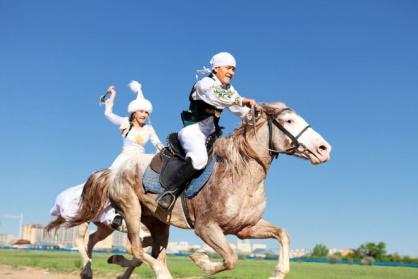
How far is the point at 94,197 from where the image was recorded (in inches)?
332

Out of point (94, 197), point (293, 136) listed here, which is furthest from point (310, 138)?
point (94, 197)

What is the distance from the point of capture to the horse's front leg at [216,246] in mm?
5918

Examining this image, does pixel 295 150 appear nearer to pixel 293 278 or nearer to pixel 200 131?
pixel 200 131

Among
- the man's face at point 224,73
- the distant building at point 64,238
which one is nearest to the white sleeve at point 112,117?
the man's face at point 224,73

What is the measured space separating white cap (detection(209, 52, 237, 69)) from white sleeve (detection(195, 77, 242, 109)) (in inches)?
13.2

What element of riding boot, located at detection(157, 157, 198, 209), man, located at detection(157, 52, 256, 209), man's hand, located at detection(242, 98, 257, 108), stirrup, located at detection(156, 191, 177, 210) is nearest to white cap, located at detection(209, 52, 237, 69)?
man, located at detection(157, 52, 256, 209)

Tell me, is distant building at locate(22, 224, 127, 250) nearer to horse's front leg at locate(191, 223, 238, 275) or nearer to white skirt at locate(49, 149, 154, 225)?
white skirt at locate(49, 149, 154, 225)

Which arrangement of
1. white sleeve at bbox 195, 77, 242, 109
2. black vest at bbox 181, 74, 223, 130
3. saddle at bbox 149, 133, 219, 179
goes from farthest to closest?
saddle at bbox 149, 133, 219, 179 < black vest at bbox 181, 74, 223, 130 < white sleeve at bbox 195, 77, 242, 109

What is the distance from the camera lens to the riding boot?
21.3ft

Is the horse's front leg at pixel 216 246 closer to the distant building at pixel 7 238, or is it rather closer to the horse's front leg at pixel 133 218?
the horse's front leg at pixel 133 218

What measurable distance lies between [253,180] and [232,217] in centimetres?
52

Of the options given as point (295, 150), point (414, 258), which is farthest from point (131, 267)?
point (414, 258)

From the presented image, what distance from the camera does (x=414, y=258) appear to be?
85.7 metres

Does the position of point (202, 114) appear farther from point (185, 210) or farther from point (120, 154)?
point (120, 154)
